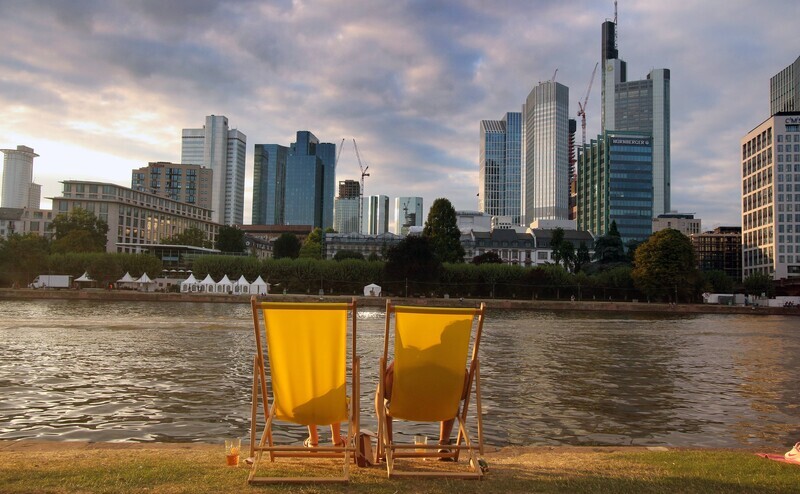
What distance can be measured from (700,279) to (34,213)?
170 m

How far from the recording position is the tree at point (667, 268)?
8306 cm

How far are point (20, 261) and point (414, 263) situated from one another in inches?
2128

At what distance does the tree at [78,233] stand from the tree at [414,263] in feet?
197

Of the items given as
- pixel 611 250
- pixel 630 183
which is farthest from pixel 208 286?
pixel 630 183

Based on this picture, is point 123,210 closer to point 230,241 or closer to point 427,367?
point 230,241

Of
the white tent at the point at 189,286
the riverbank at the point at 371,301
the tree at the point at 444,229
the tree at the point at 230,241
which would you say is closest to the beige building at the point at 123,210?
the tree at the point at 230,241

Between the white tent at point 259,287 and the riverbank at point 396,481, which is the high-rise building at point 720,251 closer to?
the white tent at point 259,287

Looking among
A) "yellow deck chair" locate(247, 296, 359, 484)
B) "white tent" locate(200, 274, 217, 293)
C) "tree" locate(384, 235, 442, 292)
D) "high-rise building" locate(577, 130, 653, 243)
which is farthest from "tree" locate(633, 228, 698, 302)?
"high-rise building" locate(577, 130, 653, 243)

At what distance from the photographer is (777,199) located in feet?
429

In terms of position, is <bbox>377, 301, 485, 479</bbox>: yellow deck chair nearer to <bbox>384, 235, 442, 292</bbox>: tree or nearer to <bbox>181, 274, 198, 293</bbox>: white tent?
<bbox>384, 235, 442, 292</bbox>: tree

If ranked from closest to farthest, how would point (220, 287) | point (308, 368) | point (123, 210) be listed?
1. point (308, 368)
2. point (220, 287)
3. point (123, 210)

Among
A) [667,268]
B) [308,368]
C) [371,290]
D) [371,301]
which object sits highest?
[667,268]

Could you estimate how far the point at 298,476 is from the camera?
4531 mm

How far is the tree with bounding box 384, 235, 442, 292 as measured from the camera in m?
83.2
